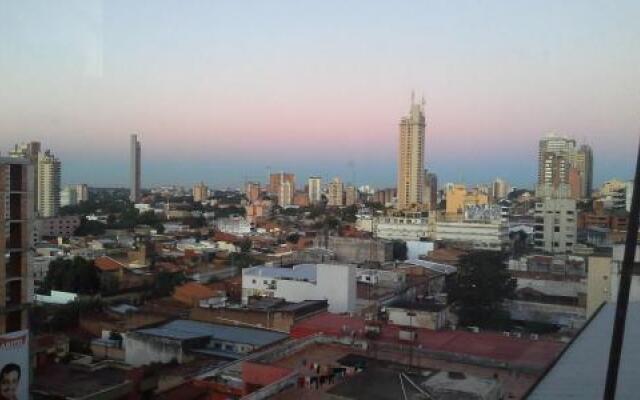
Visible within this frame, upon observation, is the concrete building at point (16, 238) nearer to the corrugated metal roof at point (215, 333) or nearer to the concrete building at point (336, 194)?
the corrugated metal roof at point (215, 333)

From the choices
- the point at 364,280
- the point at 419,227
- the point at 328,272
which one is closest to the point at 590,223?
the point at 419,227

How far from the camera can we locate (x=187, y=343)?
431cm

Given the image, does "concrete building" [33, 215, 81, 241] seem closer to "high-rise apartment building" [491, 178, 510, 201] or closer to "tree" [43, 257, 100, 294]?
"tree" [43, 257, 100, 294]

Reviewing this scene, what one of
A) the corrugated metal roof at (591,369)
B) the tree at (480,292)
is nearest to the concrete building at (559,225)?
the tree at (480,292)

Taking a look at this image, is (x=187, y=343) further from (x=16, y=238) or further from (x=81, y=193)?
(x=81, y=193)

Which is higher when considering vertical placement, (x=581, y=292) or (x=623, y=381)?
(x=623, y=381)

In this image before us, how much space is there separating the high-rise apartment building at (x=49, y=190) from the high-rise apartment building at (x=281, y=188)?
35.5 ft

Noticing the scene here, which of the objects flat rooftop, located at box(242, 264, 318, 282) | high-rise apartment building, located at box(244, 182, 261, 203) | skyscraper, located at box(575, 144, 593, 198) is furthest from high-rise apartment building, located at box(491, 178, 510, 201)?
flat rooftop, located at box(242, 264, 318, 282)

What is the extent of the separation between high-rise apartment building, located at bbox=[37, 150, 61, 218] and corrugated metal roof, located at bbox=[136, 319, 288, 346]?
934 centimetres

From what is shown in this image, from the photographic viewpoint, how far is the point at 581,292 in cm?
712

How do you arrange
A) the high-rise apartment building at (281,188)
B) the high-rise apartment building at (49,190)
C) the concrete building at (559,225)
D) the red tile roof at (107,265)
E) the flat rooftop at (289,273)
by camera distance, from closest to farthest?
the flat rooftop at (289,273), the red tile roof at (107,265), the concrete building at (559,225), the high-rise apartment building at (49,190), the high-rise apartment building at (281,188)

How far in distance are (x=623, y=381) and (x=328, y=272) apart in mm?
4339

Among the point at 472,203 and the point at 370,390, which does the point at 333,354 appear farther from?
the point at 472,203

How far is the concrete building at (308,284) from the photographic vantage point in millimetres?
6121
